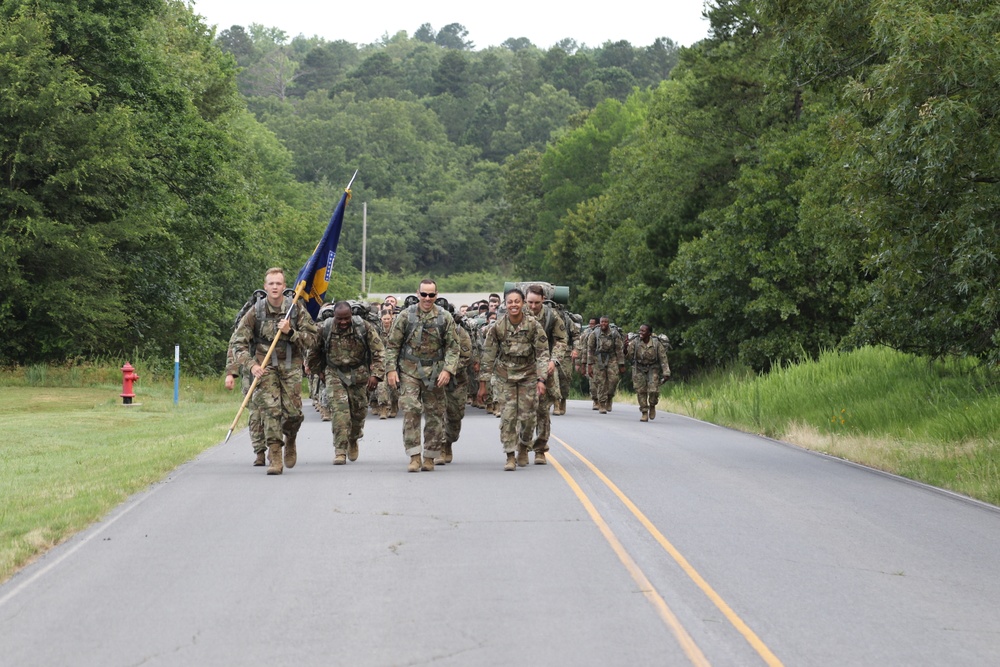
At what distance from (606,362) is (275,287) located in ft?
59.3

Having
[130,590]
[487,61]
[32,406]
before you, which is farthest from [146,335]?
[487,61]

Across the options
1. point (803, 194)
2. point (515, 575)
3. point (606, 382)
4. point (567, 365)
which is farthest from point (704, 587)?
point (803, 194)

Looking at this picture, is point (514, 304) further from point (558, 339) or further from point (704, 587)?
point (704, 587)

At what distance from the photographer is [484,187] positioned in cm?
14512

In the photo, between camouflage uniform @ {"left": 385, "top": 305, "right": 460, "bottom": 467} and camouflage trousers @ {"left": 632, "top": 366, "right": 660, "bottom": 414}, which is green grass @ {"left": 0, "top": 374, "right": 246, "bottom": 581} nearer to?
camouflage uniform @ {"left": 385, "top": 305, "right": 460, "bottom": 467}

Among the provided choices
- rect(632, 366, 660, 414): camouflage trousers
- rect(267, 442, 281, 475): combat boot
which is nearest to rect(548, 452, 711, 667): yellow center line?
rect(267, 442, 281, 475): combat boot

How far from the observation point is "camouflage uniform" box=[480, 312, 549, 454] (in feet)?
54.1

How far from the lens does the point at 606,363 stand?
33094mm

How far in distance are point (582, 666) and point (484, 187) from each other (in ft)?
457

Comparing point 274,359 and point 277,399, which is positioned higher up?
point 274,359

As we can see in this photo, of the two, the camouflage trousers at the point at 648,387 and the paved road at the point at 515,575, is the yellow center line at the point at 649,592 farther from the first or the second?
the camouflage trousers at the point at 648,387

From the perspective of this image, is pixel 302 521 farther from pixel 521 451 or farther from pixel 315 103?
pixel 315 103

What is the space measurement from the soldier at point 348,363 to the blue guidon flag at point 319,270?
2017 mm

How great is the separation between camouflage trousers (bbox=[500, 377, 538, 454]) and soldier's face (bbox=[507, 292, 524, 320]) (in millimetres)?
792
